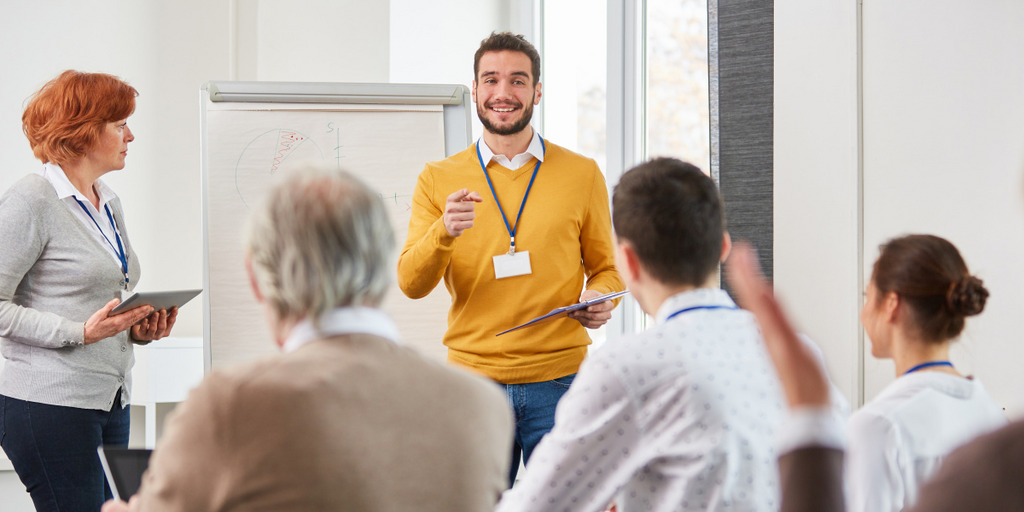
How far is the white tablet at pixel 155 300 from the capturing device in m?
2.05

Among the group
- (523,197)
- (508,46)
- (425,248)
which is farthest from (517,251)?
(508,46)

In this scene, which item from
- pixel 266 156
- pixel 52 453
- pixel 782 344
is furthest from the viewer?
pixel 266 156

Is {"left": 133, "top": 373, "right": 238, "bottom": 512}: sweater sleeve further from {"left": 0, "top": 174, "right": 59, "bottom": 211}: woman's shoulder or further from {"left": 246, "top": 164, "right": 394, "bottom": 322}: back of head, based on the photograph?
{"left": 0, "top": 174, "right": 59, "bottom": 211}: woman's shoulder

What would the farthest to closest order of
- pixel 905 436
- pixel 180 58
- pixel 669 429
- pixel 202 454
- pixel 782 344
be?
pixel 180 58, pixel 905 436, pixel 669 429, pixel 202 454, pixel 782 344

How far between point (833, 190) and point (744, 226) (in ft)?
1.02

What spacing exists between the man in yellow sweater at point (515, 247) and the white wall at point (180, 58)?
183cm

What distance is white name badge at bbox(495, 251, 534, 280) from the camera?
232 centimetres

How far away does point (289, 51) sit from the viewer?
14.2 ft

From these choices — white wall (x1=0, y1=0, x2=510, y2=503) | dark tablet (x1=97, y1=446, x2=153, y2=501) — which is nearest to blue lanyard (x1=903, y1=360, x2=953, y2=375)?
dark tablet (x1=97, y1=446, x2=153, y2=501)

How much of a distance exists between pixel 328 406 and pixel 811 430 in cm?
52

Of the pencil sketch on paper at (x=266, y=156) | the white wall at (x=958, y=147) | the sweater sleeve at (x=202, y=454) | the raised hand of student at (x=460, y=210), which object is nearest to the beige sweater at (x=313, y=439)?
the sweater sleeve at (x=202, y=454)

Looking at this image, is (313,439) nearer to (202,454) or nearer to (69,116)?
(202,454)

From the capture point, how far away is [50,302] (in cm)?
218

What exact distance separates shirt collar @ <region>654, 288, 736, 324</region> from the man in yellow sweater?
Answer: 2.98 feet
